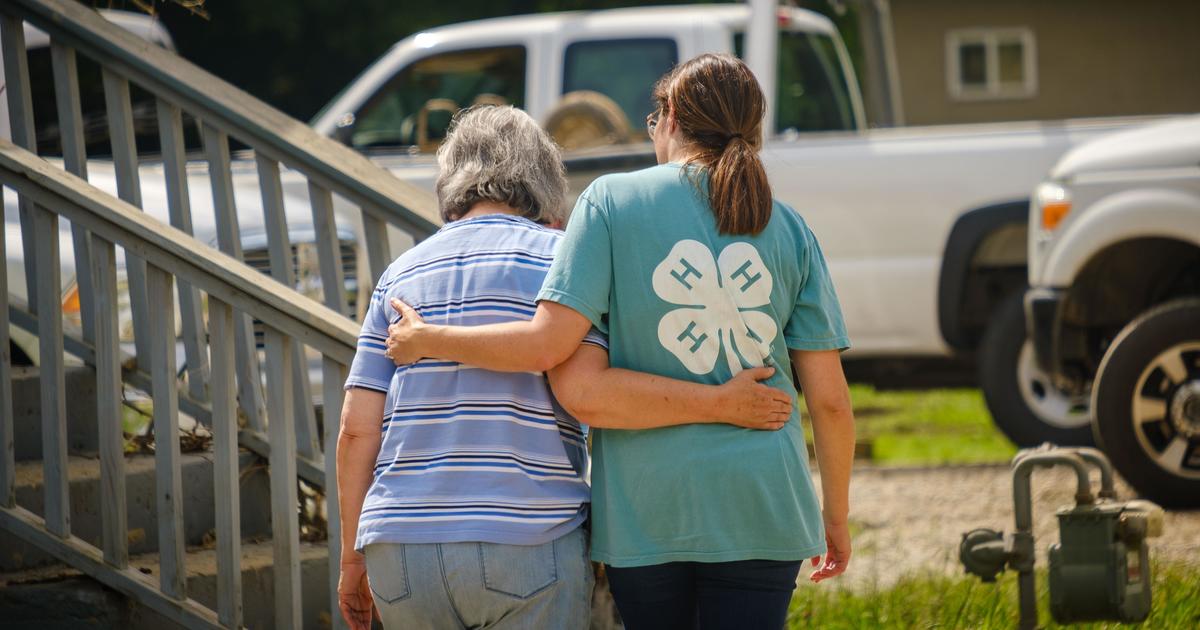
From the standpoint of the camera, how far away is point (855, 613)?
15.3 feet

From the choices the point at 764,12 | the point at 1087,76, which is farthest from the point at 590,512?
the point at 1087,76

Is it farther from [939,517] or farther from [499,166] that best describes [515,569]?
[939,517]

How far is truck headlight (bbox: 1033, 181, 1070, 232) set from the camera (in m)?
6.59

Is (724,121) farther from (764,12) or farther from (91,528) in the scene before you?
(764,12)

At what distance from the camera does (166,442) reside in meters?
3.52

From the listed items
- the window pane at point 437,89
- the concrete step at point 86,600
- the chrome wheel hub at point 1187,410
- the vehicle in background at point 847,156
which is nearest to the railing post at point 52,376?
the concrete step at point 86,600

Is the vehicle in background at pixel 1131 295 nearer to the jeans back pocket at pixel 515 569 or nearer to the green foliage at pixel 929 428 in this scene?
the green foliage at pixel 929 428

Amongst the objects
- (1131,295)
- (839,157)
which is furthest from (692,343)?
(839,157)

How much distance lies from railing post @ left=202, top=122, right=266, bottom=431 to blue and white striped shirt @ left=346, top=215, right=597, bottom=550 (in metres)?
1.48

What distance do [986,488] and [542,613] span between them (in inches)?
187

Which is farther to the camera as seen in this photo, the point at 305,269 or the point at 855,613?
the point at 305,269

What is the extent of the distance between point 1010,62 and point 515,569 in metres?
21.3

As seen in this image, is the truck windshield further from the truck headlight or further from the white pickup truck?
the truck headlight

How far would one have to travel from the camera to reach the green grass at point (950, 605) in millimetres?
4477
